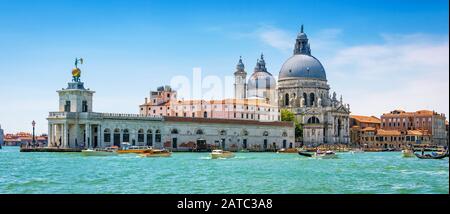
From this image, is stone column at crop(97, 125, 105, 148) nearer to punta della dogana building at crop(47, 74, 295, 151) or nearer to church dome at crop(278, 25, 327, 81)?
punta della dogana building at crop(47, 74, 295, 151)

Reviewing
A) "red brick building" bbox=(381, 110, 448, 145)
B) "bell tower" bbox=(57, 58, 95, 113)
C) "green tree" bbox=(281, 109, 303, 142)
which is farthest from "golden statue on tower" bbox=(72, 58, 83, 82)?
"red brick building" bbox=(381, 110, 448, 145)

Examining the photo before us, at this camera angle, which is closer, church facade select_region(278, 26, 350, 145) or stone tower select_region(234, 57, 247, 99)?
church facade select_region(278, 26, 350, 145)

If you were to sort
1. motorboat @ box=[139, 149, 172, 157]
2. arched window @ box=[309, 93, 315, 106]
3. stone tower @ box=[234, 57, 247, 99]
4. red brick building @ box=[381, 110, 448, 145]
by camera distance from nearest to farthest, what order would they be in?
1. motorboat @ box=[139, 149, 172, 157]
2. arched window @ box=[309, 93, 315, 106]
3. stone tower @ box=[234, 57, 247, 99]
4. red brick building @ box=[381, 110, 448, 145]

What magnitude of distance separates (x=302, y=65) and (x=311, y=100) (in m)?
4.87

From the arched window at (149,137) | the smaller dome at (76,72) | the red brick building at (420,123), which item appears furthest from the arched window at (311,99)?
the smaller dome at (76,72)

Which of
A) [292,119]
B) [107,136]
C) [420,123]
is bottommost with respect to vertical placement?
[107,136]

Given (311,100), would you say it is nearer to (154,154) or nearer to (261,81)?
(261,81)

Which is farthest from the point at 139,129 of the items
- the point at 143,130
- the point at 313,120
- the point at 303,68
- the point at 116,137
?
the point at 303,68

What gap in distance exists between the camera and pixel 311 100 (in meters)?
97.3

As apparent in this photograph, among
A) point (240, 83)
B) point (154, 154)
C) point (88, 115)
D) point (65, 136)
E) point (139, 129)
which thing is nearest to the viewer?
point (154, 154)

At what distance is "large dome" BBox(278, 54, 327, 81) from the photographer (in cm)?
9625

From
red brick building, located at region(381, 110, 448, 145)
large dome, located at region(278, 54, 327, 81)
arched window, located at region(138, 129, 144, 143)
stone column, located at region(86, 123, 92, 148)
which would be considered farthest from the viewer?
red brick building, located at region(381, 110, 448, 145)
